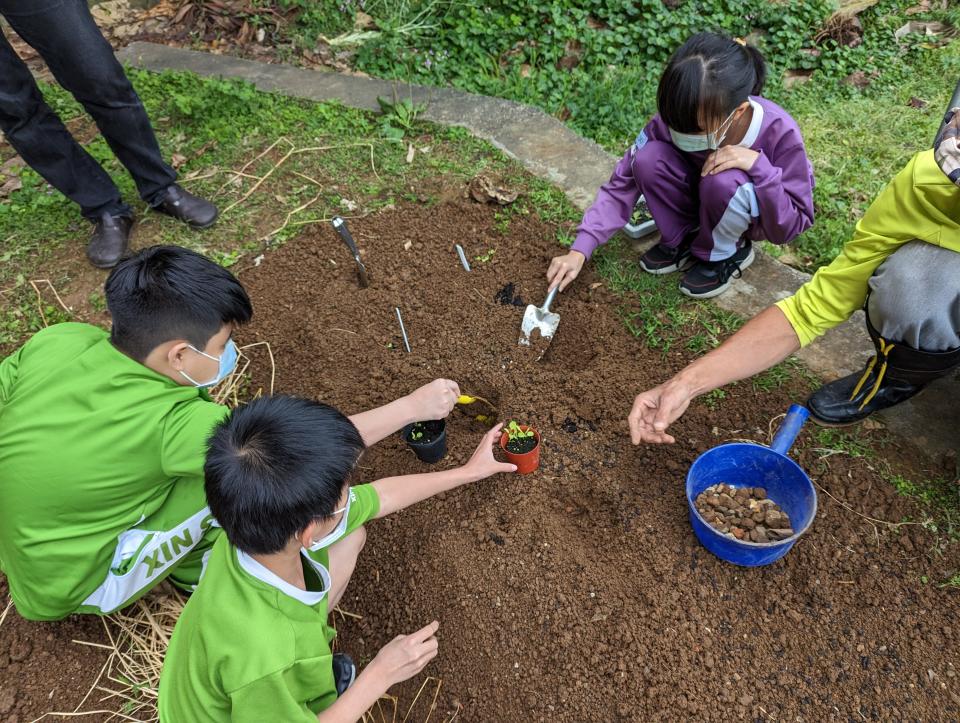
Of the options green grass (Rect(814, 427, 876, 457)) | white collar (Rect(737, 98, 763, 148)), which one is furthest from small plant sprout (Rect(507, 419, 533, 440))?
white collar (Rect(737, 98, 763, 148))

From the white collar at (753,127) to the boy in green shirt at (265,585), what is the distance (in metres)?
1.96

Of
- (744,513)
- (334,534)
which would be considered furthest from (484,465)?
(744,513)

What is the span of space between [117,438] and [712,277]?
2344 millimetres

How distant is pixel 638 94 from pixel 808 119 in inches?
44.3

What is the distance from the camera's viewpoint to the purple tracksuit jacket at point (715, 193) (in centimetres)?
244

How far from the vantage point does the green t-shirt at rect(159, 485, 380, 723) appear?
134cm

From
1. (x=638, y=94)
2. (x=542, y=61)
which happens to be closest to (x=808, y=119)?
(x=638, y=94)

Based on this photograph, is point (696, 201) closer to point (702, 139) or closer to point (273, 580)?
point (702, 139)

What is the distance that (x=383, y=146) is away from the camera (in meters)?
3.65

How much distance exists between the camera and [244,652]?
133cm

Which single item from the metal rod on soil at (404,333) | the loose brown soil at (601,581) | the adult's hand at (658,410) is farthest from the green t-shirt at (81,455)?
the adult's hand at (658,410)

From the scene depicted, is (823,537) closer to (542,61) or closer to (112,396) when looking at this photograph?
(112,396)

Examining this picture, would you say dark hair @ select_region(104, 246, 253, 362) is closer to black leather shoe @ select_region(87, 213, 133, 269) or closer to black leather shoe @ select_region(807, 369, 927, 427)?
black leather shoe @ select_region(87, 213, 133, 269)

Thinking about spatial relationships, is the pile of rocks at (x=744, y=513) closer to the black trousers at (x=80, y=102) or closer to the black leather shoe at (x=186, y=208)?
the black leather shoe at (x=186, y=208)
